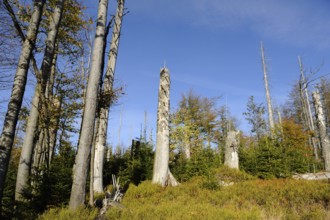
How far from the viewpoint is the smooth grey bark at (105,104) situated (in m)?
7.20

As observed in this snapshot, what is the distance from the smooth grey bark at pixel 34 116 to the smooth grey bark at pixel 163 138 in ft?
16.7

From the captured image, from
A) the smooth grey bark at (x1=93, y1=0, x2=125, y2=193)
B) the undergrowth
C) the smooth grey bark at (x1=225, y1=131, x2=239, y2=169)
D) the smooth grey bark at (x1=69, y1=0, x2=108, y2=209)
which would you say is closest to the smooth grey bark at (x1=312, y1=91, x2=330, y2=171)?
the smooth grey bark at (x1=225, y1=131, x2=239, y2=169)

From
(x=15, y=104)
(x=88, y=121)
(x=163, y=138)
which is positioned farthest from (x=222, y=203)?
(x=15, y=104)

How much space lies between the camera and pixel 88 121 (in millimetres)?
5945

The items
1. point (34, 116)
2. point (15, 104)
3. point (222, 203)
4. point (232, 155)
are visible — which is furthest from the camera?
point (232, 155)

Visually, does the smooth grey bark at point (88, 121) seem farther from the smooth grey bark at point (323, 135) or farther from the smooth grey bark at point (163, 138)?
the smooth grey bark at point (323, 135)

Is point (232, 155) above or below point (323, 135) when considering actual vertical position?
below

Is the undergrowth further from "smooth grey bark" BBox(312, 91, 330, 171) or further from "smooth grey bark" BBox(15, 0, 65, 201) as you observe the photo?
"smooth grey bark" BBox(312, 91, 330, 171)

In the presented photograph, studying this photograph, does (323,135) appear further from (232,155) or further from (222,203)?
(222,203)

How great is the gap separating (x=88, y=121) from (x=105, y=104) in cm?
121

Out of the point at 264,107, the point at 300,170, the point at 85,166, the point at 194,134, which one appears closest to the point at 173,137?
the point at 194,134

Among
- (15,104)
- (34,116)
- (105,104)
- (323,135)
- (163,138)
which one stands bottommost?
(15,104)

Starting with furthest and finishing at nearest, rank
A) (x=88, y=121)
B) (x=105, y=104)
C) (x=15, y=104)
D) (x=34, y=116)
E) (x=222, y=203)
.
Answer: (x=34, y=116) < (x=105, y=104) < (x=222, y=203) < (x=88, y=121) < (x=15, y=104)

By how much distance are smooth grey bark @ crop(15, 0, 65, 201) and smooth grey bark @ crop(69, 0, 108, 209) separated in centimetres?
148
